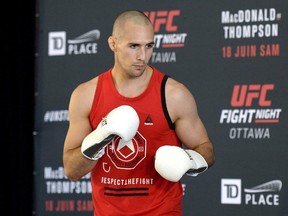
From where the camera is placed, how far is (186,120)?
12.3ft

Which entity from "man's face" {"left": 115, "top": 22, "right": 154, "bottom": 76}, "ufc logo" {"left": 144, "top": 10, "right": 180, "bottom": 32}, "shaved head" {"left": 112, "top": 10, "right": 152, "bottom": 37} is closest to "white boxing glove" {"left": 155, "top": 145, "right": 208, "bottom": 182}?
"man's face" {"left": 115, "top": 22, "right": 154, "bottom": 76}

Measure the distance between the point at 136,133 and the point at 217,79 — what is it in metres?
1.37

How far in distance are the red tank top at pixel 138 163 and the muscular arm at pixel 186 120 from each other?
0.11ft

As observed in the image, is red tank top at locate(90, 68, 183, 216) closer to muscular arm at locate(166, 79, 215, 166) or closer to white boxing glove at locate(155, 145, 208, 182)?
muscular arm at locate(166, 79, 215, 166)

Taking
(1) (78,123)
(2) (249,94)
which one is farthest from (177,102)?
(2) (249,94)

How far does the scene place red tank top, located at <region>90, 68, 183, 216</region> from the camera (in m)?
3.71

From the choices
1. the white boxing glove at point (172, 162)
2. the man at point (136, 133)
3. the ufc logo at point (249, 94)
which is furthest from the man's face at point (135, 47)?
the ufc logo at point (249, 94)

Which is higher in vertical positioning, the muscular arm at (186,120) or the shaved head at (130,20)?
the shaved head at (130,20)

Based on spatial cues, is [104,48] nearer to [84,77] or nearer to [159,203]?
[84,77]

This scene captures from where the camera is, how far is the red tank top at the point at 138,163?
3.71 m

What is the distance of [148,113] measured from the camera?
3719 mm

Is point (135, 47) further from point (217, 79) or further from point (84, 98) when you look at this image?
point (217, 79)

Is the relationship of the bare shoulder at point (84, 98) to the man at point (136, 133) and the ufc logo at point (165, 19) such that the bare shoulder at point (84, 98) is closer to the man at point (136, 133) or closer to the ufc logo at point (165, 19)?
the man at point (136, 133)

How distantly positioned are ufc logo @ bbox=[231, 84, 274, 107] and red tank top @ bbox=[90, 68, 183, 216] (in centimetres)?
122
